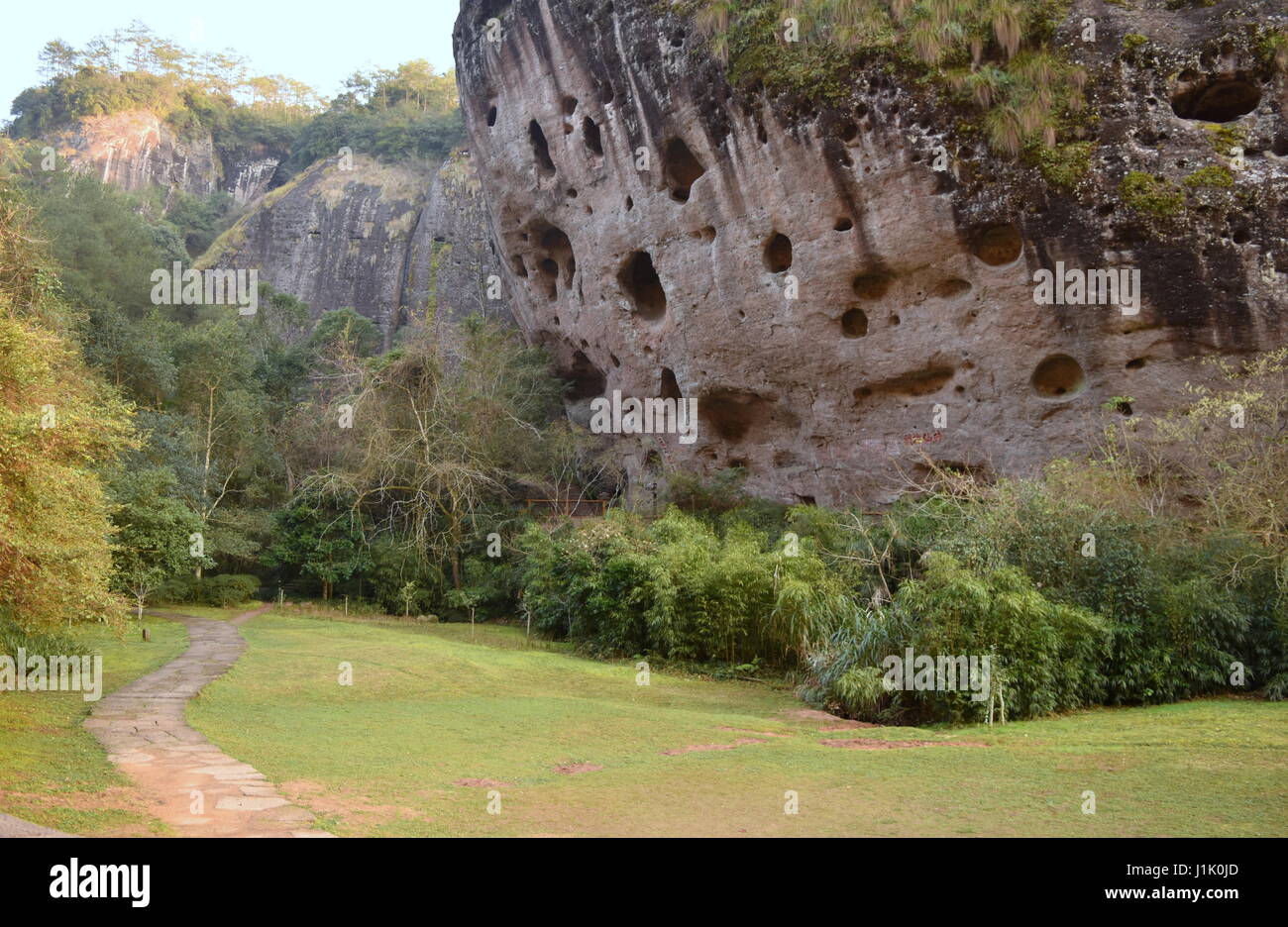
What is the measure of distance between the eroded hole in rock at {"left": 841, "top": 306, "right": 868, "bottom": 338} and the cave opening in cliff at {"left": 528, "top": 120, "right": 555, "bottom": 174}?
946 cm

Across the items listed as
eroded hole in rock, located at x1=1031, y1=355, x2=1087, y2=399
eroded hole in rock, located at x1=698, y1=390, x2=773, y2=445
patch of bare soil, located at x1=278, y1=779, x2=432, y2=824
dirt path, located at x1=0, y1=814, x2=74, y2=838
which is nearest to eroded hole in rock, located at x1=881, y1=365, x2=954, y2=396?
eroded hole in rock, located at x1=1031, y1=355, x2=1087, y2=399

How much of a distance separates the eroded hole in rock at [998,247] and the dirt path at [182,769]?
1477 centimetres

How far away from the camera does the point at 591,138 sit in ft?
79.8

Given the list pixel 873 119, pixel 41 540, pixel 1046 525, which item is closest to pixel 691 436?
pixel 873 119

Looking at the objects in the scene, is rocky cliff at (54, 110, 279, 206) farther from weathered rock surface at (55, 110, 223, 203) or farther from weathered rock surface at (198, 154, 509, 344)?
weathered rock surface at (198, 154, 509, 344)

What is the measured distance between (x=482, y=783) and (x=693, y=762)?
197 centimetres

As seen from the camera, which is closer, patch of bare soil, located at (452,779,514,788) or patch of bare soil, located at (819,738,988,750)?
patch of bare soil, located at (452,779,514,788)

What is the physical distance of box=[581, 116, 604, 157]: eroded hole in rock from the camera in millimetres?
23922

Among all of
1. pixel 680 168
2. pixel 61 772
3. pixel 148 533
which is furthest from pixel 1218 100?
pixel 148 533

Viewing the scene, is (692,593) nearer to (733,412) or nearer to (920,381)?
(920,381)

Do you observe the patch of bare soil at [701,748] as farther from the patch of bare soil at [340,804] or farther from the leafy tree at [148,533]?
the leafy tree at [148,533]

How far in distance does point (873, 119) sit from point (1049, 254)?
407 cm

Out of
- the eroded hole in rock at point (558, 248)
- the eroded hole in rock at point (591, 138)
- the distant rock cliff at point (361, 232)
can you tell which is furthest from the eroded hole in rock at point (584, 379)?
the distant rock cliff at point (361, 232)

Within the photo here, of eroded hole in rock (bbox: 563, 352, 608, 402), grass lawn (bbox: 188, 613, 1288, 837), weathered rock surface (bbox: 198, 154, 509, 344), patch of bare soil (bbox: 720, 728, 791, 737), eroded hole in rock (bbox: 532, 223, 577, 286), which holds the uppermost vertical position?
weathered rock surface (bbox: 198, 154, 509, 344)
